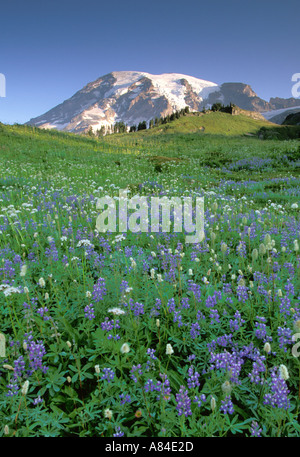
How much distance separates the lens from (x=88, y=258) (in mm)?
4848

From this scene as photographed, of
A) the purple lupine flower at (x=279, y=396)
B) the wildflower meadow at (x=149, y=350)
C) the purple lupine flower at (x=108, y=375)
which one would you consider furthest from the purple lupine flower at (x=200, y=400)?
the purple lupine flower at (x=108, y=375)

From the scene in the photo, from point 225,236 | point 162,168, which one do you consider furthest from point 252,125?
point 225,236

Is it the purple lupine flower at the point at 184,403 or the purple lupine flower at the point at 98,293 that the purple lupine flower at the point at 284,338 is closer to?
the purple lupine flower at the point at 184,403

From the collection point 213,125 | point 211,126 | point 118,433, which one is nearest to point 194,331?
point 118,433

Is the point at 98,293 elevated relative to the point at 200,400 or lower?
elevated

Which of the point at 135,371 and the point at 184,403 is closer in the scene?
the point at 184,403

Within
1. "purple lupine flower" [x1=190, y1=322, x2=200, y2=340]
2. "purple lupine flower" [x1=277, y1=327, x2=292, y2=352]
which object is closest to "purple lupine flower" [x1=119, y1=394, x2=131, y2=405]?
"purple lupine flower" [x1=190, y1=322, x2=200, y2=340]

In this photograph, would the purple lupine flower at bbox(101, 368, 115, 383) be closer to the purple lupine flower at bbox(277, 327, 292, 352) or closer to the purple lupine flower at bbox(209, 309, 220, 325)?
the purple lupine flower at bbox(209, 309, 220, 325)

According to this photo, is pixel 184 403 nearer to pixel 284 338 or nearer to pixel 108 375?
pixel 108 375

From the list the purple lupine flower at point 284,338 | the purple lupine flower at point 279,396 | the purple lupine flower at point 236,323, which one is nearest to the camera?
the purple lupine flower at point 279,396

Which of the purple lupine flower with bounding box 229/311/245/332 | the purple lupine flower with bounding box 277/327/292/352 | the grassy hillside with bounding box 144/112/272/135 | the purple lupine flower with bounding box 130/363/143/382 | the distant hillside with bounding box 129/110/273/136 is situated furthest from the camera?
the grassy hillside with bounding box 144/112/272/135

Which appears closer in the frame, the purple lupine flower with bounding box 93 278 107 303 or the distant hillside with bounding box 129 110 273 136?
the purple lupine flower with bounding box 93 278 107 303

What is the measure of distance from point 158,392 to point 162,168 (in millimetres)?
16660

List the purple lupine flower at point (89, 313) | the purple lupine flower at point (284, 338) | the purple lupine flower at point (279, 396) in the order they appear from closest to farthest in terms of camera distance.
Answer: the purple lupine flower at point (279, 396) → the purple lupine flower at point (284, 338) → the purple lupine flower at point (89, 313)
